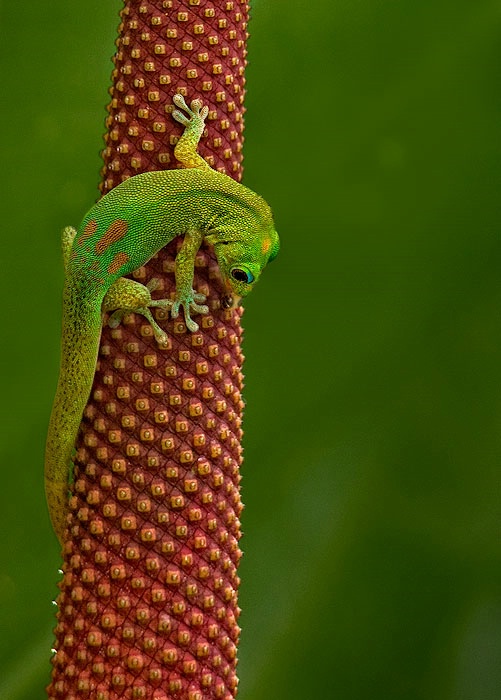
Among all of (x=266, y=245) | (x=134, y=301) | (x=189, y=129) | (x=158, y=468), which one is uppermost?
(x=189, y=129)

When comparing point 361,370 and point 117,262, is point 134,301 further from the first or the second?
point 361,370

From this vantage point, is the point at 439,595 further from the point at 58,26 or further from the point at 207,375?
the point at 58,26

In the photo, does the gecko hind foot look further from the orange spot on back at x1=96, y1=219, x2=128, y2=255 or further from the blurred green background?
the blurred green background

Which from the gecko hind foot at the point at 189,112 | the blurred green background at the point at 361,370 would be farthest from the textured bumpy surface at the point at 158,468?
the blurred green background at the point at 361,370

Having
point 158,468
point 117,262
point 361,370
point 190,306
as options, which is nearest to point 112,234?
point 117,262

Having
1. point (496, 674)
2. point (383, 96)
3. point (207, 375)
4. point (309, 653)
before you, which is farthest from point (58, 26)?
point (496, 674)

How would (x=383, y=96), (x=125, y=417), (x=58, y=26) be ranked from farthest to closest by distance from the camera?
(x=383, y=96)
(x=58, y=26)
(x=125, y=417)

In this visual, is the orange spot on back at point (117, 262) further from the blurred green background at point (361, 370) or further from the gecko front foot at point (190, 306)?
the blurred green background at point (361, 370)
